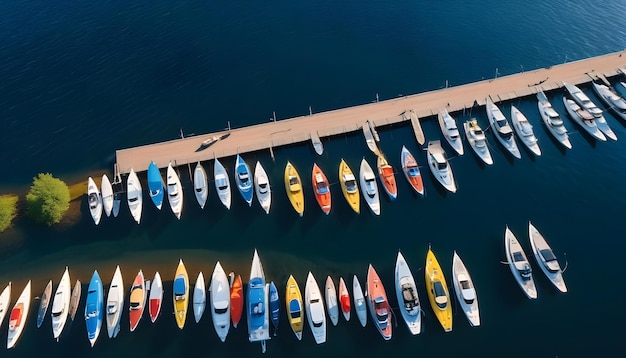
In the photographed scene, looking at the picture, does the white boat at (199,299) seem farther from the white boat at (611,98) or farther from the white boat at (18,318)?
the white boat at (611,98)

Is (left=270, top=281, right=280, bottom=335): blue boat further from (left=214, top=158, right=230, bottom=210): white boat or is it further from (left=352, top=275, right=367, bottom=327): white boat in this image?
(left=214, top=158, right=230, bottom=210): white boat

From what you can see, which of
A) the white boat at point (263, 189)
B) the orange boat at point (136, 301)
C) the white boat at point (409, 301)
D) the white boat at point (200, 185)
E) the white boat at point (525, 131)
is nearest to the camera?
the white boat at point (409, 301)

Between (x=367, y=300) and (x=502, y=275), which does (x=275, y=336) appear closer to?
(x=367, y=300)

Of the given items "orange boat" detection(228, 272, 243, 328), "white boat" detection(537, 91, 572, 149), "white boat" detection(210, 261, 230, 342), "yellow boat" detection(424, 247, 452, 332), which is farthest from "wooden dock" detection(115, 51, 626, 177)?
"yellow boat" detection(424, 247, 452, 332)

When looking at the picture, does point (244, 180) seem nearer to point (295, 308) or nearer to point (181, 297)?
point (181, 297)

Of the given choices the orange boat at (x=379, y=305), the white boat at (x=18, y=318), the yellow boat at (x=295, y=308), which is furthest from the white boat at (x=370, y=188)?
the white boat at (x=18, y=318)

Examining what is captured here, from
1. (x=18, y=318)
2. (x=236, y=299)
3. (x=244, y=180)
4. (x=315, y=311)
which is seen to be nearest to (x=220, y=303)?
(x=236, y=299)
